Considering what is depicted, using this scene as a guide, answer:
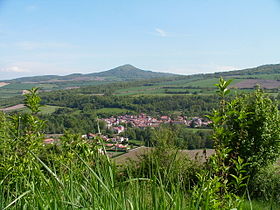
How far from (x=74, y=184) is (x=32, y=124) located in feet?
11.5

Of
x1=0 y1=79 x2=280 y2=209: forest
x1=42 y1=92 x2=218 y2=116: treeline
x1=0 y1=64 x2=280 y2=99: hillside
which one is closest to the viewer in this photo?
x1=0 y1=79 x2=280 y2=209: forest

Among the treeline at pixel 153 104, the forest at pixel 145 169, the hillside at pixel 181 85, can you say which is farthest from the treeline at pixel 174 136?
the hillside at pixel 181 85

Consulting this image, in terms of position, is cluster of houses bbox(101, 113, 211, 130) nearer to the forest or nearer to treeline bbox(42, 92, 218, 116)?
the forest

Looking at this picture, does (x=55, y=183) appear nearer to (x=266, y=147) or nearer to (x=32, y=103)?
(x=32, y=103)

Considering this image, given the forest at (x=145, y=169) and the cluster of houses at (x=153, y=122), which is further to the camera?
the cluster of houses at (x=153, y=122)

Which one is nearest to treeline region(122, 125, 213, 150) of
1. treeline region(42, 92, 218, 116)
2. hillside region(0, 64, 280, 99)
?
treeline region(42, 92, 218, 116)

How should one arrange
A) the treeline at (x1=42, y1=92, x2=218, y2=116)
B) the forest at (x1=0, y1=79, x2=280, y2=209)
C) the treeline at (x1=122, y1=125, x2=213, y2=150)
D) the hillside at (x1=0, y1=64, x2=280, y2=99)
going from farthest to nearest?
1. the hillside at (x1=0, y1=64, x2=280, y2=99)
2. the treeline at (x1=42, y1=92, x2=218, y2=116)
3. the treeline at (x1=122, y1=125, x2=213, y2=150)
4. the forest at (x1=0, y1=79, x2=280, y2=209)

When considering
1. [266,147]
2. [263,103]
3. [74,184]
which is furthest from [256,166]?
[74,184]

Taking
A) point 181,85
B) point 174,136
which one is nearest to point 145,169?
point 174,136

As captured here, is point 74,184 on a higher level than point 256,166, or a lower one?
higher

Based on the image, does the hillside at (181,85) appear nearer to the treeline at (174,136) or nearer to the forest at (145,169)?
the forest at (145,169)

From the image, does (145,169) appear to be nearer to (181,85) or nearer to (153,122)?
(153,122)

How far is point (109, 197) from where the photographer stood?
3.92ft

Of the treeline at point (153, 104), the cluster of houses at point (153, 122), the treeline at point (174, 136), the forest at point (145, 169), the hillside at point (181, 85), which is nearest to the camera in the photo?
the forest at point (145, 169)
